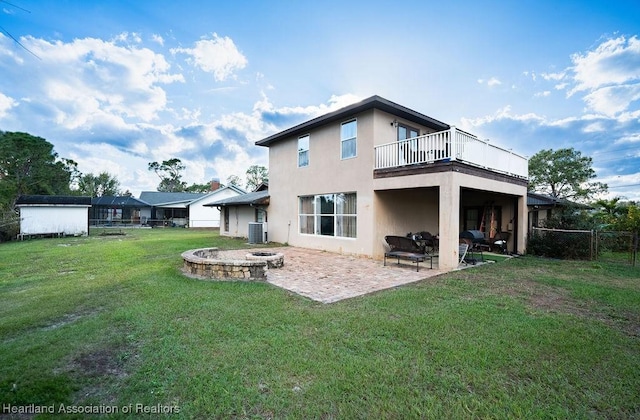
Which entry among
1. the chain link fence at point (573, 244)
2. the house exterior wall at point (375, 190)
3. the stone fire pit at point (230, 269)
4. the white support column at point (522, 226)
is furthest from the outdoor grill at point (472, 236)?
the stone fire pit at point (230, 269)

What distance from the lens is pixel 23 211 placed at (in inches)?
779

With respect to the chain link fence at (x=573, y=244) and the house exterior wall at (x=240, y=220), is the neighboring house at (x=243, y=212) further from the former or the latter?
the chain link fence at (x=573, y=244)

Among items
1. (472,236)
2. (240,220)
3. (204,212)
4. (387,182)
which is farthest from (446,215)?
(204,212)

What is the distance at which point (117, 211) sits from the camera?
37.4 meters

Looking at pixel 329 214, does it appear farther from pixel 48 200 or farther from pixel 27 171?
pixel 27 171

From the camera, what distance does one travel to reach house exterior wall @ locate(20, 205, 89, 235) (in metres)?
19.9

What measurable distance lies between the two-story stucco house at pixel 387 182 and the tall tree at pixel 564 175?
20758mm

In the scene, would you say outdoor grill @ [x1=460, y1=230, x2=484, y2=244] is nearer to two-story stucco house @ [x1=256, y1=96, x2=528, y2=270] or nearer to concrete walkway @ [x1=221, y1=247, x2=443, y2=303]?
two-story stucco house @ [x1=256, y1=96, x2=528, y2=270]

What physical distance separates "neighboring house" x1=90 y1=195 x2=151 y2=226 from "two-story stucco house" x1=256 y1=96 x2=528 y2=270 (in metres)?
29.3

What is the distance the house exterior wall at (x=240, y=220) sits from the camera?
1943 centimetres

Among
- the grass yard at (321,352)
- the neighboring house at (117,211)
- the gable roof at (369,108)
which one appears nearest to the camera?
the grass yard at (321,352)

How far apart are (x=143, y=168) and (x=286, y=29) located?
55.9 m

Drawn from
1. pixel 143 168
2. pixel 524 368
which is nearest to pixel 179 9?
pixel 524 368

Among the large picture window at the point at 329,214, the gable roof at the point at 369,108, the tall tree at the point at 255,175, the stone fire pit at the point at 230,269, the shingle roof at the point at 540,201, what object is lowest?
the stone fire pit at the point at 230,269
